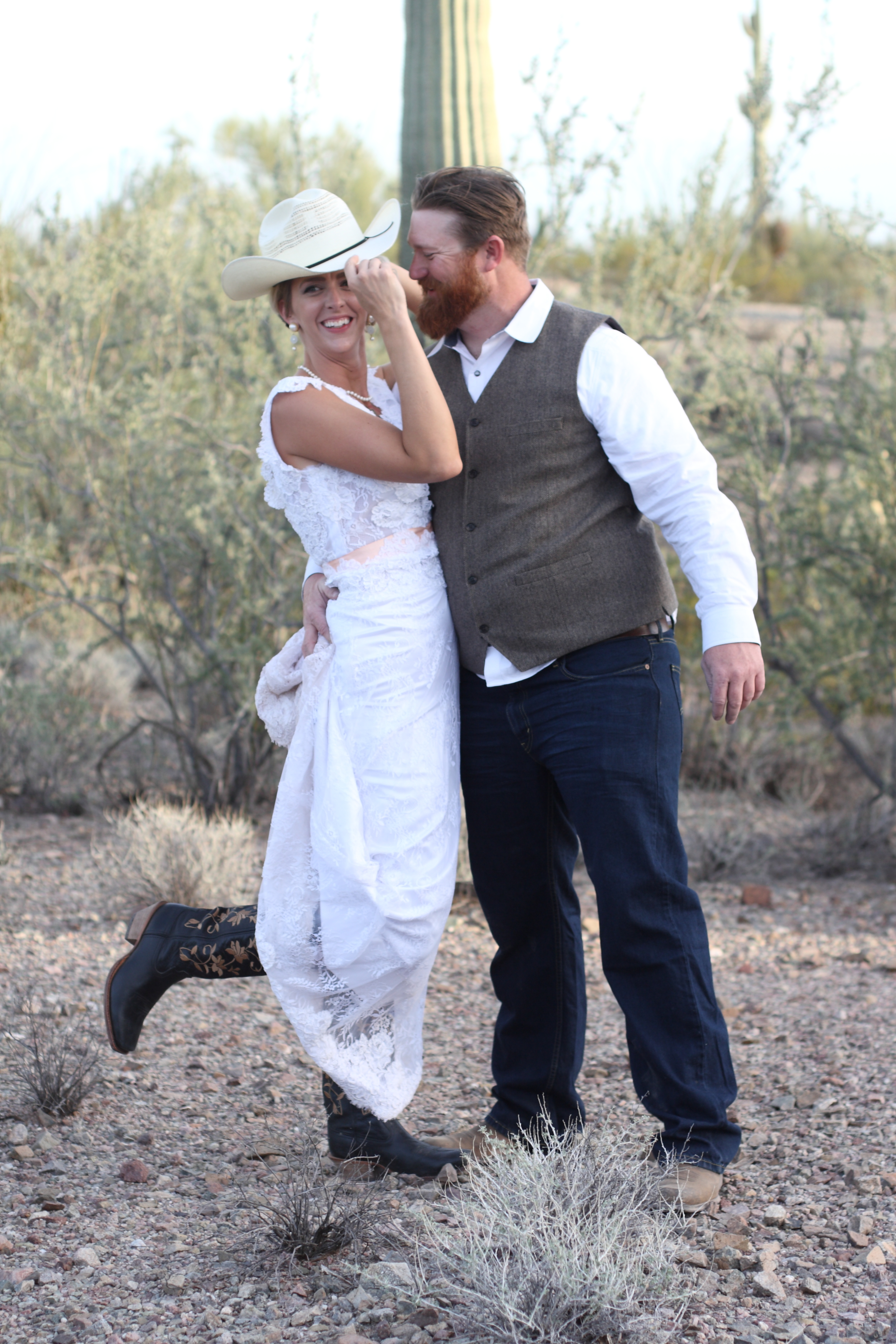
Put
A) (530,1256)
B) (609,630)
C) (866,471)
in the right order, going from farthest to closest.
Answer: (866,471)
(609,630)
(530,1256)

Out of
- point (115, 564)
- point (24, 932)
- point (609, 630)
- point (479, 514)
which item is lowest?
A: point (24, 932)

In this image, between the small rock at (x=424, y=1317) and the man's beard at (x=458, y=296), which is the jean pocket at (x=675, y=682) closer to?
the man's beard at (x=458, y=296)

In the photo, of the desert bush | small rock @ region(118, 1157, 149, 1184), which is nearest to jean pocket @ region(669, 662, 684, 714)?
small rock @ region(118, 1157, 149, 1184)

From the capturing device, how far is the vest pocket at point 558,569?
102 inches

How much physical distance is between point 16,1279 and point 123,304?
631 cm

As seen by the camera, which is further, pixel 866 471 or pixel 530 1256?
pixel 866 471

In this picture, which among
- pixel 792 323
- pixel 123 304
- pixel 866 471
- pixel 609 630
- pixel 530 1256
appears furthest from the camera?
pixel 792 323

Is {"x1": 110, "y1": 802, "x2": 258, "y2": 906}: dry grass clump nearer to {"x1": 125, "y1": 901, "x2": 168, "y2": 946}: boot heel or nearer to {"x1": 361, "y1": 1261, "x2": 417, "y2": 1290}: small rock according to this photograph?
{"x1": 125, "y1": 901, "x2": 168, "y2": 946}: boot heel

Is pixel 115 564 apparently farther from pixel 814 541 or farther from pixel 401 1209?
pixel 401 1209

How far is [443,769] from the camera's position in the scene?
8.94 feet

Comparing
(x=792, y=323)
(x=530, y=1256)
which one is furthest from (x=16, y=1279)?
(x=792, y=323)

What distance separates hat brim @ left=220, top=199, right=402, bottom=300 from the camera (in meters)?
2.68

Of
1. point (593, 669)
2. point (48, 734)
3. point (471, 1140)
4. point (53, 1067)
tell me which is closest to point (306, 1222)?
point (471, 1140)

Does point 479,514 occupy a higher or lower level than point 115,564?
higher
